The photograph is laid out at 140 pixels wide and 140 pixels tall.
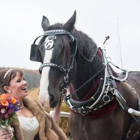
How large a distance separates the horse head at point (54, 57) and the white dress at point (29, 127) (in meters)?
0.47

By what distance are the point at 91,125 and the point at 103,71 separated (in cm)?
56

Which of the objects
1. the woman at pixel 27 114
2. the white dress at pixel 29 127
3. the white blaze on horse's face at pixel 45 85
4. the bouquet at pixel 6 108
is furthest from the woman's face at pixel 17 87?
the bouquet at pixel 6 108

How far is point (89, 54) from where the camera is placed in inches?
107

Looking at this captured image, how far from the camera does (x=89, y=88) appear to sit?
9.00 ft

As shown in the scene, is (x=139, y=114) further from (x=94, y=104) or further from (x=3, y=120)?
(x=3, y=120)

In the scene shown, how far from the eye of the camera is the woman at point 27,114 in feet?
8.55

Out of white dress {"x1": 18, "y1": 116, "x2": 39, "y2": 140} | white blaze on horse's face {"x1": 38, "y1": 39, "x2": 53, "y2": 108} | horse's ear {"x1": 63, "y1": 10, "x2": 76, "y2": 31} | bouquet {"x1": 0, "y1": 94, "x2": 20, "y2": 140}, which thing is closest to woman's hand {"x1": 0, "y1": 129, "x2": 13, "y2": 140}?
Result: bouquet {"x1": 0, "y1": 94, "x2": 20, "y2": 140}

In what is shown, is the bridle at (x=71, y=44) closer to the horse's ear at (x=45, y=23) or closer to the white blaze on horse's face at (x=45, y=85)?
the white blaze on horse's face at (x=45, y=85)

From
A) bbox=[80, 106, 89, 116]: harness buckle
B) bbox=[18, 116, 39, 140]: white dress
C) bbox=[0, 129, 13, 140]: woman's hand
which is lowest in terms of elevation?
bbox=[18, 116, 39, 140]: white dress

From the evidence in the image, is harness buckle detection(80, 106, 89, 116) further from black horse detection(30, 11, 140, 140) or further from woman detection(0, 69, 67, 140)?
woman detection(0, 69, 67, 140)

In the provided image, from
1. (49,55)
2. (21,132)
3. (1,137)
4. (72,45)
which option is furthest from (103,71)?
(1,137)

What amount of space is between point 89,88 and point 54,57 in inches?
23.2

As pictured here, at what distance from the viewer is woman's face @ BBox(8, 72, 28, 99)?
8.51 feet

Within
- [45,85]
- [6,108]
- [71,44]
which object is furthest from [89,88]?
[6,108]
